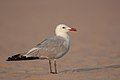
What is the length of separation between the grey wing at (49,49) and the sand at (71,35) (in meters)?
0.49

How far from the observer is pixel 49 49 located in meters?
10.6

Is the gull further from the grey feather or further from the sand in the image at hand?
the sand

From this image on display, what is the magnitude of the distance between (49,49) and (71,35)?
845 centimetres

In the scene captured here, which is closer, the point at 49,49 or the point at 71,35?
the point at 49,49

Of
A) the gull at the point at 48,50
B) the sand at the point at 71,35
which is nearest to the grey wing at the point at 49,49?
the gull at the point at 48,50

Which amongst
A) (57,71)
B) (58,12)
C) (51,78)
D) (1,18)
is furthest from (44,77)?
(58,12)

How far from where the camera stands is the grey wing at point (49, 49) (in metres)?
10.6

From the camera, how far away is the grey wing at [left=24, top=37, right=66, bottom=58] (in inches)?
416

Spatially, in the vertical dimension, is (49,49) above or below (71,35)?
below

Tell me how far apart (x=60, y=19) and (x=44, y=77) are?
14.9 meters

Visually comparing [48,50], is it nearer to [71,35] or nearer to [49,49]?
[49,49]

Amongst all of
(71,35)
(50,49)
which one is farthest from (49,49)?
(71,35)

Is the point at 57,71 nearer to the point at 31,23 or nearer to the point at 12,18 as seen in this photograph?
the point at 31,23

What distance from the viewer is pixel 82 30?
2050 centimetres
